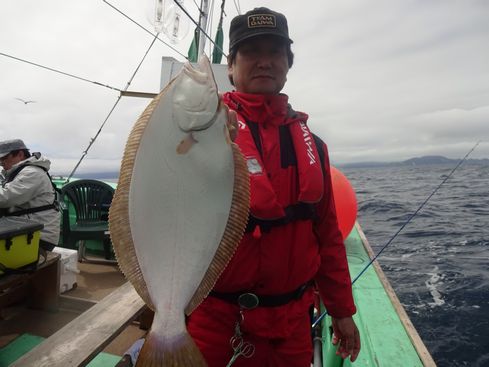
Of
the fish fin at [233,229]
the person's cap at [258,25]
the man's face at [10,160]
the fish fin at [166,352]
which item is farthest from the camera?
the man's face at [10,160]

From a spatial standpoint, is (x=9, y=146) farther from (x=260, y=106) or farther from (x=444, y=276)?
(x=444, y=276)

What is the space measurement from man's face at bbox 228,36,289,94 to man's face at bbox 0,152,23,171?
174 inches

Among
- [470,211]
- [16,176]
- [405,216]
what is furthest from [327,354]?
[470,211]

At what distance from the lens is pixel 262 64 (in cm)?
180

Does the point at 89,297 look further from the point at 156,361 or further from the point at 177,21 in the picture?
the point at 177,21

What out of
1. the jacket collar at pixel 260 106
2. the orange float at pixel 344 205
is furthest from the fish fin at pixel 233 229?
the orange float at pixel 344 205

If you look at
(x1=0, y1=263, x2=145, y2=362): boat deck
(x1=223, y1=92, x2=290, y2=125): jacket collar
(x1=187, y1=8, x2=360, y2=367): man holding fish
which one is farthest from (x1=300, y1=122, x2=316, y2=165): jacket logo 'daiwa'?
(x1=0, y1=263, x2=145, y2=362): boat deck

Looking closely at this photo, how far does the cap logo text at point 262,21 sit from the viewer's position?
1744mm

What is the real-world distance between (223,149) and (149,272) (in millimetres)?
517

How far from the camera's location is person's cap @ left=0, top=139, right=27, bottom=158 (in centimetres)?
474

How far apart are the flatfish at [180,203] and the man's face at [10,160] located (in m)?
4.61

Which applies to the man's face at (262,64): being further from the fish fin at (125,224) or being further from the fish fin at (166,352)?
the fish fin at (166,352)

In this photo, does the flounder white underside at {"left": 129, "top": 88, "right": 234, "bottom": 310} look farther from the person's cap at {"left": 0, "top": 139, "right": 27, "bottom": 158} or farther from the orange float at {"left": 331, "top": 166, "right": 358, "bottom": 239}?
the person's cap at {"left": 0, "top": 139, "right": 27, "bottom": 158}

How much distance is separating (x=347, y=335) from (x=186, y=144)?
1.48 metres
